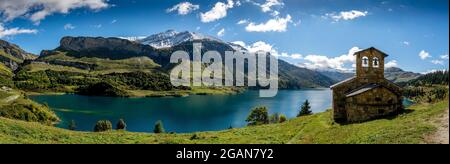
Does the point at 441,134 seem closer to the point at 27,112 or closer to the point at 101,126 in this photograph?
the point at 101,126

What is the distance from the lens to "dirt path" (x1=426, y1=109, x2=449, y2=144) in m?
21.5

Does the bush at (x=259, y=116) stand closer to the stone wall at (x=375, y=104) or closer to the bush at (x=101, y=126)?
the bush at (x=101, y=126)

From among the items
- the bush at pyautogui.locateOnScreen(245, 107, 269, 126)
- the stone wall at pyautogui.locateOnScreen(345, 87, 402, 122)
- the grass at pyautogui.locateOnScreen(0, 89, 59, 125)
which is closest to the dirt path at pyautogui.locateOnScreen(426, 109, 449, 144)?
the stone wall at pyautogui.locateOnScreen(345, 87, 402, 122)

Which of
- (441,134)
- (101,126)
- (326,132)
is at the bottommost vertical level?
(101,126)

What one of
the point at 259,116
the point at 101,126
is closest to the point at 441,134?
the point at 259,116

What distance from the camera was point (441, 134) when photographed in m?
23.1

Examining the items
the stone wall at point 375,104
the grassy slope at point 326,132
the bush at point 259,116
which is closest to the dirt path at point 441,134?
the grassy slope at point 326,132

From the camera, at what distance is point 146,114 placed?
601 feet

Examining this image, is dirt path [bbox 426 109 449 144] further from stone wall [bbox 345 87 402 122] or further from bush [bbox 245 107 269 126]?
bush [bbox 245 107 269 126]

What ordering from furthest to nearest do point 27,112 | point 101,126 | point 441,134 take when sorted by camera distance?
point 27,112 → point 101,126 → point 441,134

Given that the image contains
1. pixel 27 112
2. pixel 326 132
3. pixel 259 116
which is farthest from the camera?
pixel 27 112
